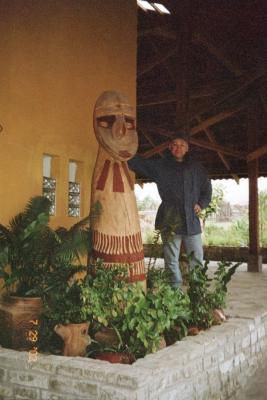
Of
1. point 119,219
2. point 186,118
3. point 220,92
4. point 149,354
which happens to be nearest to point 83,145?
point 119,219

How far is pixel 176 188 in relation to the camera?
5305mm

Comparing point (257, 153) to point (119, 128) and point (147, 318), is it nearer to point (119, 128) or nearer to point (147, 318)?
point (119, 128)

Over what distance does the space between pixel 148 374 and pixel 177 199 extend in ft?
8.28

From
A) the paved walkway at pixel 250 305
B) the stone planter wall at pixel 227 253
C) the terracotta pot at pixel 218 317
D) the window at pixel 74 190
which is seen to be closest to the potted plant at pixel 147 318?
the terracotta pot at pixel 218 317

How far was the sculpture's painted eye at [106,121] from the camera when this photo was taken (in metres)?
4.33

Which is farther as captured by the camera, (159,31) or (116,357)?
(159,31)

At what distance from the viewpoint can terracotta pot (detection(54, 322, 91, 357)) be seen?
363 centimetres

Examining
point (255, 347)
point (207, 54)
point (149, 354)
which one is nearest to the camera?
point (149, 354)

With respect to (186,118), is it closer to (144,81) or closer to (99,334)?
(144,81)

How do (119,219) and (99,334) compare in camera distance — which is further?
(119,219)

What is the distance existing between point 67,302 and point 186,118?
4907 millimetres

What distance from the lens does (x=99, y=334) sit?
388 cm

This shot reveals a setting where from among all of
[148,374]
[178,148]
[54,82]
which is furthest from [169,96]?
[148,374]
